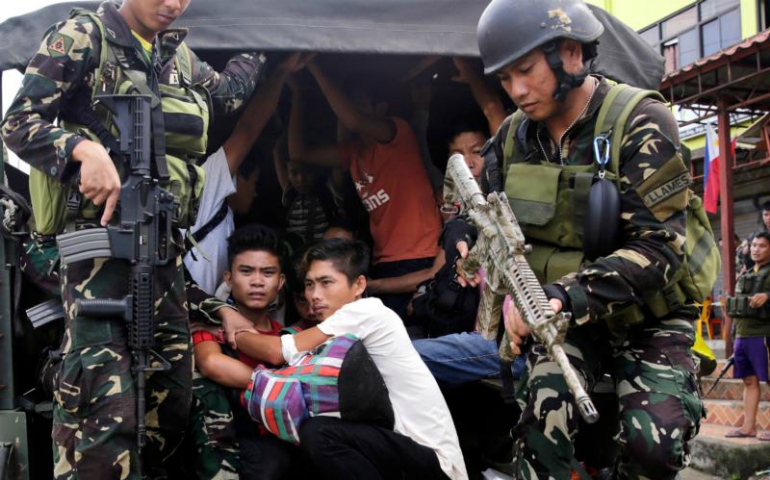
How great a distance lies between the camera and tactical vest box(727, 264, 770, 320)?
721 cm

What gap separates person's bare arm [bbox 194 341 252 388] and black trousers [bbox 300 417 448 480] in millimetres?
391

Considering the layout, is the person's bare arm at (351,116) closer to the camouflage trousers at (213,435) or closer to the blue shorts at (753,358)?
the camouflage trousers at (213,435)

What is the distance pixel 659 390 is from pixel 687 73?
9.49 m

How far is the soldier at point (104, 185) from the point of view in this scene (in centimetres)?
265

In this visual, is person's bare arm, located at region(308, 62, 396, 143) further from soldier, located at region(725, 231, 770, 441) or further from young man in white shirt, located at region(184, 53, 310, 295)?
soldier, located at region(725, 231, 770, 441)

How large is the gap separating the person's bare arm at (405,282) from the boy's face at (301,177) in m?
0.85

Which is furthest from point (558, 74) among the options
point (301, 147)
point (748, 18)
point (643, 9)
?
point (643, 9)

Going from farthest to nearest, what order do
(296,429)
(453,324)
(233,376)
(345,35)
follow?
1. (453,324)
2. (345,35)
3. (233,376)
4. (296,429)

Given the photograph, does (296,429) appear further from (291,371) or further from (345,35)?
(345,35)

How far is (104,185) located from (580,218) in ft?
5.17

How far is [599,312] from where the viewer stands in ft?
7.97

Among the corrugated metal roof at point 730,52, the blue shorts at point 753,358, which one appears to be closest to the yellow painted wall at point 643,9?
the corrugated metal roof at point 730,52

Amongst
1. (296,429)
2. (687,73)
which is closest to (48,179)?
(296,429)

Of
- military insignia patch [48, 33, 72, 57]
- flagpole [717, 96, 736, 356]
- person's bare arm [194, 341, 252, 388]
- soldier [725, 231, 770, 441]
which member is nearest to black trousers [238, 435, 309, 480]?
person's bare arm [194, 341, 252, 388]
